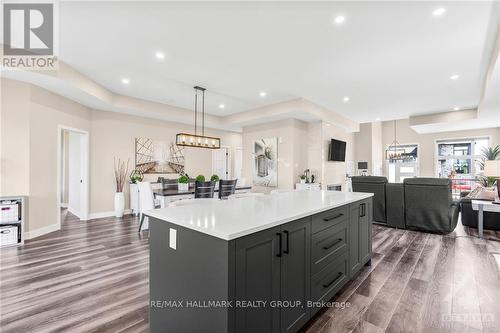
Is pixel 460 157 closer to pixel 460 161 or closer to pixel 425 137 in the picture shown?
pixel 460 161

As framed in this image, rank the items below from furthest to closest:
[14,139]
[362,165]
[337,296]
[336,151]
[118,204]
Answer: [362,165] < [336,151] < [118,204] < [14,139] < [337,296]

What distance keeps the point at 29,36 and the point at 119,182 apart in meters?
3.64

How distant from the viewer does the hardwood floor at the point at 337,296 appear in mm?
1865

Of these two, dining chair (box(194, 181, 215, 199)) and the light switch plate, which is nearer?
the light switch plate

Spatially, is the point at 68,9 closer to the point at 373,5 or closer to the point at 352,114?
the point at 373,5

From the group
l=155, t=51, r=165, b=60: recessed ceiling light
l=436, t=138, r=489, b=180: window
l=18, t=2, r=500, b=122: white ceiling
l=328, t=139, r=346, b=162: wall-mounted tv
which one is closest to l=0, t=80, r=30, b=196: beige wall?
l=18, t=2, r=500, b=122: white ceiling

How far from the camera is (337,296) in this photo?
227 centimetres

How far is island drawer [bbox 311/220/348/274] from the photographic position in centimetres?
185

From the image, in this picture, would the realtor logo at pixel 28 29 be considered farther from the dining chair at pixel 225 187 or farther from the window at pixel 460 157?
the window at pixel 460 157

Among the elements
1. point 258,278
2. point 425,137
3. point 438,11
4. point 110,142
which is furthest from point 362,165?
point 258,278

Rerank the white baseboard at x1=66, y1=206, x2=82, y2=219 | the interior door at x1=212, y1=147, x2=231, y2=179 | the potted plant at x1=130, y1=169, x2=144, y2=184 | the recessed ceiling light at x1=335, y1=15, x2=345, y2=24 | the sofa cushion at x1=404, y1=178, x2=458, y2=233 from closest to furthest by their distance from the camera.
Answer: the recessed ceiling light at x1=335, y1=15, x2=345, y2=24
the sofa cushion at x1=404, y1=178, x2=458, y2=233
the white baseboard at x1=66, y1=206, x2=82, y2=219
the potted plant at x1=130, y1=169, x2=144, y2=184
the interior door at x1=212, y1=147, x2=231, y2=179

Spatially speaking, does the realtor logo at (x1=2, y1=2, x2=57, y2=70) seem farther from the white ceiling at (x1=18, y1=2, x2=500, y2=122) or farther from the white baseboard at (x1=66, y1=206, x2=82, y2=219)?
the white baseboard at (x1=66, y1=206, x2=82, y2=219)

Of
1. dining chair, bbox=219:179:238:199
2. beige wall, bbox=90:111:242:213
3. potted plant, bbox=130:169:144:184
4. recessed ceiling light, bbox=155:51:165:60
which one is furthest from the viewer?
potted plant, bbox=130:169:144:184

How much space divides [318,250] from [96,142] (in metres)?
5.90
